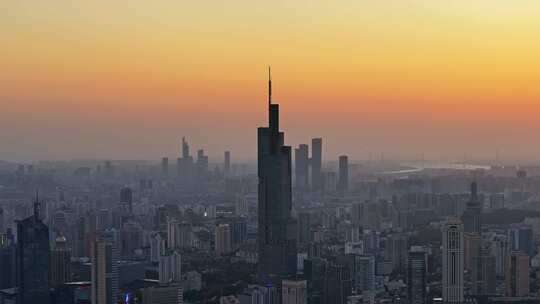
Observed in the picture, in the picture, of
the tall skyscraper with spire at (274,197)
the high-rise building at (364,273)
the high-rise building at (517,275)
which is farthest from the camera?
the tall skyscraper with spire at (274,197)

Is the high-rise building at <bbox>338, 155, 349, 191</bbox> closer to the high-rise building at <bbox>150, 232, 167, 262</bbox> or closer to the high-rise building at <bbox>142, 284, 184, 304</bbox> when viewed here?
the high-rise building at <bbox>150, 232, 167, 262</bbox>

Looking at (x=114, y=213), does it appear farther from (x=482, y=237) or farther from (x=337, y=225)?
(x=482, y=237)

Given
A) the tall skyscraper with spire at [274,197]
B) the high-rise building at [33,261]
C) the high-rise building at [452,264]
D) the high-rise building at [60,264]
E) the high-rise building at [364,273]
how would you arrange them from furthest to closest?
the tall skyscraper with spire at [274,197] < the high-rise building at [364,273] < the high-rise building at [452,264] < the high-rise building at [60,264] < the high-rise building at [33,261]

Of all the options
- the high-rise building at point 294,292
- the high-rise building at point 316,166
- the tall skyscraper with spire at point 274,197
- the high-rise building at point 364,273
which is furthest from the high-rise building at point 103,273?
the high-rise building at point 316,166

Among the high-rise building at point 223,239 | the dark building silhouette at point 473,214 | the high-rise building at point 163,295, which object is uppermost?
the dark building silhouette at point 473,214

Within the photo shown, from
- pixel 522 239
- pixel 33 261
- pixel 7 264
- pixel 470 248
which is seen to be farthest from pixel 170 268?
pixel 522 239

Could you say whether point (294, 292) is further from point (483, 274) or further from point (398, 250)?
point (398, 250)

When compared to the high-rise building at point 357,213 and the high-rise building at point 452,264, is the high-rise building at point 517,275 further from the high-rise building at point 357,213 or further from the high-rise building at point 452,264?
the high-rise building at point 357,213
